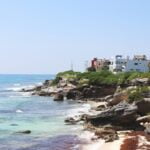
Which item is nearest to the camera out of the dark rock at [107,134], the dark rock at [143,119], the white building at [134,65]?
the dark rock at [107,134]

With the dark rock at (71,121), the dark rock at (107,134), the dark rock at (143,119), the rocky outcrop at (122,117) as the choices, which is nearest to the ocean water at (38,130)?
the dark rock at (71,121)

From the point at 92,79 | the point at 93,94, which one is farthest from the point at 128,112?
the point at 92,79

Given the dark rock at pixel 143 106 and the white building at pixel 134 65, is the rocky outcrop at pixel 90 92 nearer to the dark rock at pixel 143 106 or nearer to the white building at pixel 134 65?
the dark rock at pixel 143 106

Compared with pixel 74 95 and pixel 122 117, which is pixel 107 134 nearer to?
pixel 122 117

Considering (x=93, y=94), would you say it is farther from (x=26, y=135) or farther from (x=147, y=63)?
(x=147, y=63)

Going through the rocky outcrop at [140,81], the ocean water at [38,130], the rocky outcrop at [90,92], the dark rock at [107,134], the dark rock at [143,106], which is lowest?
the ocean water at [38,130]

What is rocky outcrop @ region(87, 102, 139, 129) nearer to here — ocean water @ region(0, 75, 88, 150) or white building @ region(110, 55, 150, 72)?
ocean water @ region(0, 75, 88, 150)

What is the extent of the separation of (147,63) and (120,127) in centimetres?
12017

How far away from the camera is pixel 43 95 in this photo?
12975 centimetres

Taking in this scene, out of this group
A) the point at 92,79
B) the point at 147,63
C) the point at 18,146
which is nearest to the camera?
the point at 18,146

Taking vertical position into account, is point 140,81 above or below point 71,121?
above

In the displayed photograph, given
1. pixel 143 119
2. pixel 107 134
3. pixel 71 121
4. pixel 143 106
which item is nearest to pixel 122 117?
pixel 143 119

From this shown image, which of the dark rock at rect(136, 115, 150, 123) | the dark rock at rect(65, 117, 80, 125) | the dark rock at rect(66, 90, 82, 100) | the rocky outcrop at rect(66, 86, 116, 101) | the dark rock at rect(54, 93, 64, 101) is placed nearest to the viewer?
the dark rock at rect(136, 115, 150, 123)

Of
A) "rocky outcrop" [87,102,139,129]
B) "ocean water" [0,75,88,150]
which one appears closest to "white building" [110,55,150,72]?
"ocean water" [0,75,88,150]
